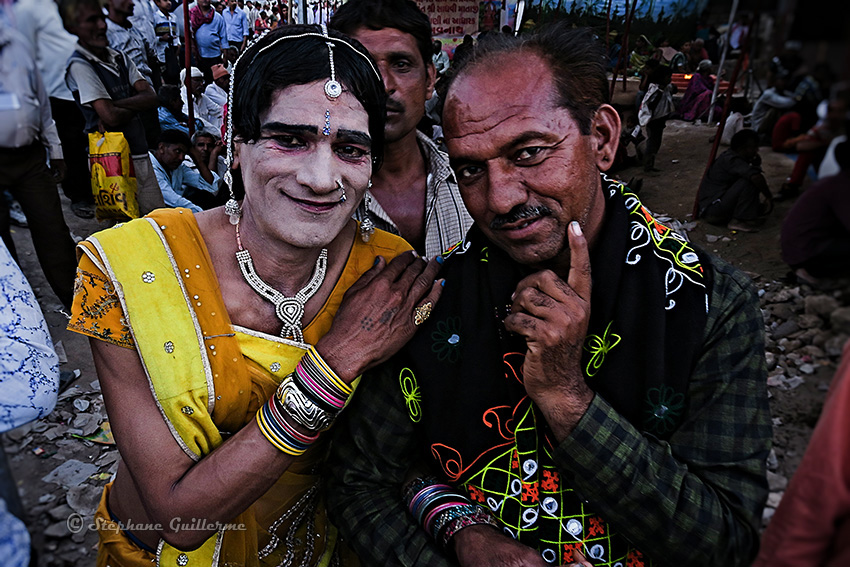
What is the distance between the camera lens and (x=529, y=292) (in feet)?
4.21

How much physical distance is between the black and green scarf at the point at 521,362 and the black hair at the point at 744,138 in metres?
0.46

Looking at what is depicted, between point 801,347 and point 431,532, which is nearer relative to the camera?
point 801,347

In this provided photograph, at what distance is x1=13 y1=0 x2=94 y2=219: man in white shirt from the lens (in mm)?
798

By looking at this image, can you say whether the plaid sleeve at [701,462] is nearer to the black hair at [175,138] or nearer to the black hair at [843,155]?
the black hair at [843,155]

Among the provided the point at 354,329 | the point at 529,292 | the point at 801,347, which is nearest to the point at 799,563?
the point at 801,347

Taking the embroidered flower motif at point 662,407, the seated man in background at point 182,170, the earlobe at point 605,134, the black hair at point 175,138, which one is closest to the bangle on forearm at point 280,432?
the embroidered flower motif at point 662,407

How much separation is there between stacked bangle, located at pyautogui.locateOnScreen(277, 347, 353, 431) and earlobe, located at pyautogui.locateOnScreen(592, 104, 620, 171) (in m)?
0.94

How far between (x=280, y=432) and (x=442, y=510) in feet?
1.60

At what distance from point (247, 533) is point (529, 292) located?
48.5 inches

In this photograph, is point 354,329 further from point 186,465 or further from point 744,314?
point 744,314

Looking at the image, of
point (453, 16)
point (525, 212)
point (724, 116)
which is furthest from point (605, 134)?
point (453, 16)

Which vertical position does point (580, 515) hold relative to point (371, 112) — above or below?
below

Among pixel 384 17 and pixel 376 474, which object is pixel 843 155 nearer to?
pixel 376 474

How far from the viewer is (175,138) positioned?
5691 millimetres
